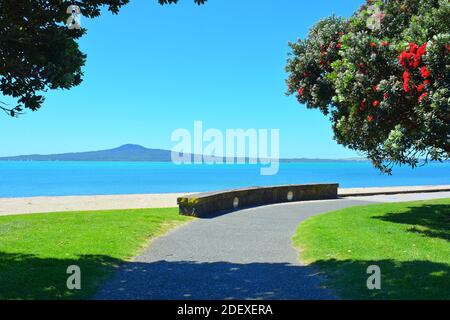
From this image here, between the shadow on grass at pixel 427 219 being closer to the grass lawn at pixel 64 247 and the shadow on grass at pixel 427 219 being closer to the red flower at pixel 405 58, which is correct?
the red flower at pixel 405 58

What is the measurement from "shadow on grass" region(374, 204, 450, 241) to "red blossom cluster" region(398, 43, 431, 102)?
5.57 m

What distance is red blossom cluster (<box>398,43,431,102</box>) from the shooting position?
46.6 feet

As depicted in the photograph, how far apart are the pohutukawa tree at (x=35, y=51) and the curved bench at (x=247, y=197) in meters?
12.1

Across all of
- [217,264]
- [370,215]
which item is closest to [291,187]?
[370,215]

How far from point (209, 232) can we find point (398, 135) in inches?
304

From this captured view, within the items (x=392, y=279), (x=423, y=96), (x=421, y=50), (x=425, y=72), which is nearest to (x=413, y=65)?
(x=421, y=50)

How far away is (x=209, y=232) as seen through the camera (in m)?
17.1

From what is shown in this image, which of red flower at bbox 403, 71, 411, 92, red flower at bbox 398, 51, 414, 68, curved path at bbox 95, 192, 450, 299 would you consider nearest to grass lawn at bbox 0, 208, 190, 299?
curved path at bbox 95, 192, 450, 299

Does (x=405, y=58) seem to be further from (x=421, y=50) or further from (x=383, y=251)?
(x=383, y=251)

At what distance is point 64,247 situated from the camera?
13.7 meters

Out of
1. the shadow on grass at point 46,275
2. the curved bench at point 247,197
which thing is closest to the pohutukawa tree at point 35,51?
the shadow on grass at point 46,275

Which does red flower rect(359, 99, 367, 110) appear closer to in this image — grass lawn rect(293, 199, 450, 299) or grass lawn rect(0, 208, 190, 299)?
grass lawn rect(293, 199, 450, 299)

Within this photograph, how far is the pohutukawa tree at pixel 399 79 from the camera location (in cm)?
1415
